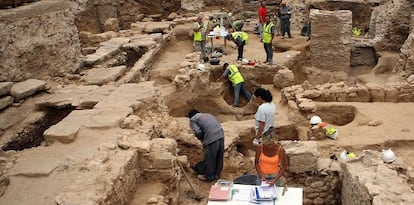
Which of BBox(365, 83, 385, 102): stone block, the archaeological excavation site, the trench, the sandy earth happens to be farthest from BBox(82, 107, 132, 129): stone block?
BBox(365, 83, 385, 102): stone block

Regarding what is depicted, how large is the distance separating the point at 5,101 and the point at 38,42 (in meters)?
1.77

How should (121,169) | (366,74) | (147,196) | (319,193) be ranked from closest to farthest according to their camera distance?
(121,169), (147,196), (319,193), (366,74)

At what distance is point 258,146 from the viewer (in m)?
5.80

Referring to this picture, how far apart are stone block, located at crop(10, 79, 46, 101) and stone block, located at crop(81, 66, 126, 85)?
1008mm

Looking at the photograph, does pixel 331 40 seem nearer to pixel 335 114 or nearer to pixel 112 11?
pixel 335 114

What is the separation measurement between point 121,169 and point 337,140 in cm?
482

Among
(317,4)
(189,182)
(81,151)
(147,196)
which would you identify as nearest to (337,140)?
(189,182)

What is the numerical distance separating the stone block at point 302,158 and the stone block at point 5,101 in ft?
15.7

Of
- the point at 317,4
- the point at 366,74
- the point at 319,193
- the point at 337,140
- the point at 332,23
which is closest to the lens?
the point at 319,193

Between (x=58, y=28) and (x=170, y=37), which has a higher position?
(x=58, y=28)

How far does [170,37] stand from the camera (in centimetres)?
1425

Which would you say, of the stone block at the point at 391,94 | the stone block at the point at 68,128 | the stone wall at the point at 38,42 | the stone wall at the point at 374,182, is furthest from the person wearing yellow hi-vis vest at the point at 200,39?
the stone wall at the point at 374,182

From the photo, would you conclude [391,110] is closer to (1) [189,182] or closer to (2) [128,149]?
(1) [189,182]

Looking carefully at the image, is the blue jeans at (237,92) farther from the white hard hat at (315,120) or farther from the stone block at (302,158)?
the stone block at (302,158)
